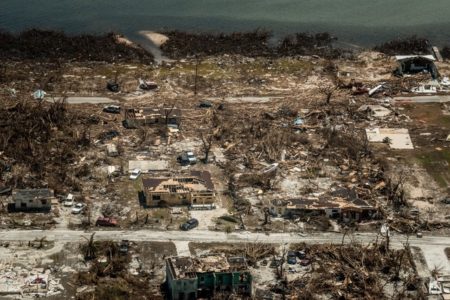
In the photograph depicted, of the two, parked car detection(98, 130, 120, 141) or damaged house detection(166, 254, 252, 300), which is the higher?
parked car detection(98, 130, 120, 141)

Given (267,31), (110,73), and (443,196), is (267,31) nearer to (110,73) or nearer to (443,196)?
(110,73)

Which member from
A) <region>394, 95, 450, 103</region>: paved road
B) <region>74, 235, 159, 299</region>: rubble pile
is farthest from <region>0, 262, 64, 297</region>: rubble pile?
<region>394, 95, 450, 103</region>: paved road

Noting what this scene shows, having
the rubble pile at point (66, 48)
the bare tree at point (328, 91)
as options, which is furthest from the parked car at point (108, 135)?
the bare tree at point (328, 91)

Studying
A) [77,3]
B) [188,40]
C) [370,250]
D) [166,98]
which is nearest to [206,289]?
[370,250]

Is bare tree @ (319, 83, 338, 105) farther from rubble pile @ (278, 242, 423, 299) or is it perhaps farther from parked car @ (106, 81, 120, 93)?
rubble pile @ (278, 242, 423, 299)

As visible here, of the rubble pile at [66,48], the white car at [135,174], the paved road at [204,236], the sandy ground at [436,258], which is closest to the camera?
the sandy ground at [436,258]

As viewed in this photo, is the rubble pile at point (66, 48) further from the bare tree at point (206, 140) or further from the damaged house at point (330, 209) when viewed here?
the damaged house at point (330, 209)

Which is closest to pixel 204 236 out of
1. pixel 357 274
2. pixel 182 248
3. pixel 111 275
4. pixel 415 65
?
pixel 182 248
